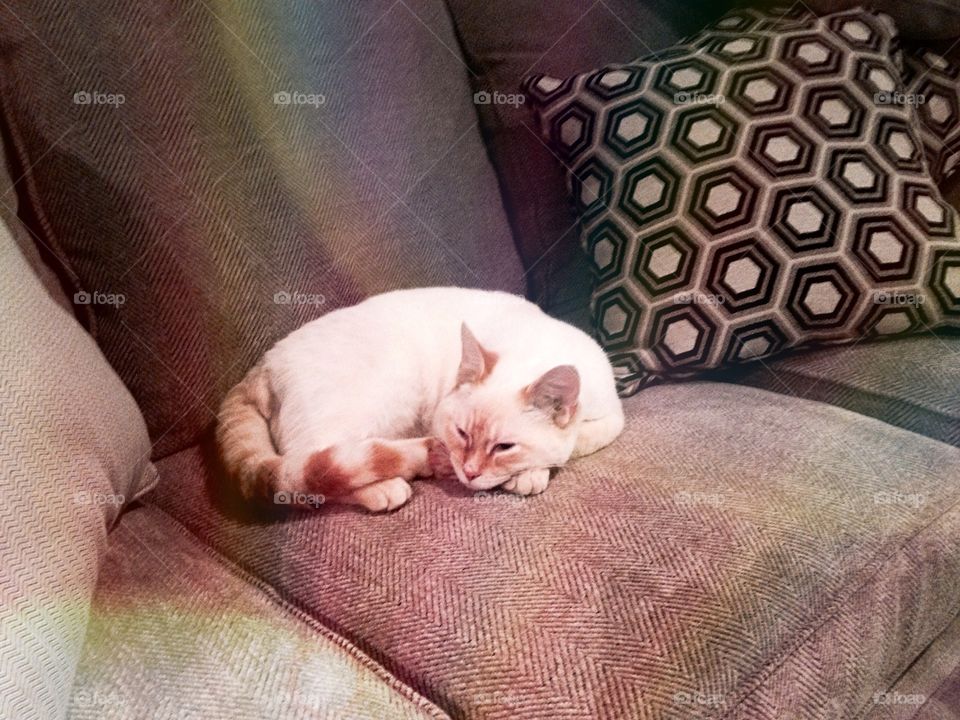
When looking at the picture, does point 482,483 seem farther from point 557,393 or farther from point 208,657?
point 208,657

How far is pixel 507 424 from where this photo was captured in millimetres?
978

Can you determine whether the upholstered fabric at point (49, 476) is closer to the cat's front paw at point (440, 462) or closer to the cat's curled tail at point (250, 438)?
the cat's curled tail at point (250, 438)

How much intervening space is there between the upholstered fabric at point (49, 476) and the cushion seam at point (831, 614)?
0.59 meters

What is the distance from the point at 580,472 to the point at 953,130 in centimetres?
89

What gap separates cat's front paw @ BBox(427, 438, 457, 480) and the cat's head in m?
0.01

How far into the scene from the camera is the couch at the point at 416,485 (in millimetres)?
724

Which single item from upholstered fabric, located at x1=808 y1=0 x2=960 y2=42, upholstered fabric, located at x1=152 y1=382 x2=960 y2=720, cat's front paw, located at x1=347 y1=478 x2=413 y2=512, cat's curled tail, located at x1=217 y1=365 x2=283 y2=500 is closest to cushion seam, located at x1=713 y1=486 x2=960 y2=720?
upholstered fabric, located at x1=152 y1=382 x2=960 y2=720

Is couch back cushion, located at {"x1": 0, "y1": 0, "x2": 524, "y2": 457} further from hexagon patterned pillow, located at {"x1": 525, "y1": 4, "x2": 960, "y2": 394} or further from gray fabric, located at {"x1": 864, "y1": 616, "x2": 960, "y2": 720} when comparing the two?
gray fabric, located at {"x1": 864, "y1": 616, "x2": 960, "y2": 720}

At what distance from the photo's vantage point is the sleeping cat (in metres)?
0.92

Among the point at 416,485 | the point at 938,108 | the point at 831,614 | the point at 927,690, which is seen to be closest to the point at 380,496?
the point at 416,485

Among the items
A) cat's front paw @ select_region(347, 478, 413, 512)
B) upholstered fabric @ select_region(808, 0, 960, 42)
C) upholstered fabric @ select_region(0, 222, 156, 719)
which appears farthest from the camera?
upholstered fabric @ select_region(808, 0, 960, 42)

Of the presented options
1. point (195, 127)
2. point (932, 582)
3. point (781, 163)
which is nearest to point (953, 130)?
point (781, 163)

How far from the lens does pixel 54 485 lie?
0.75 m

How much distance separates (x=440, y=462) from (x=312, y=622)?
0.84 feet
